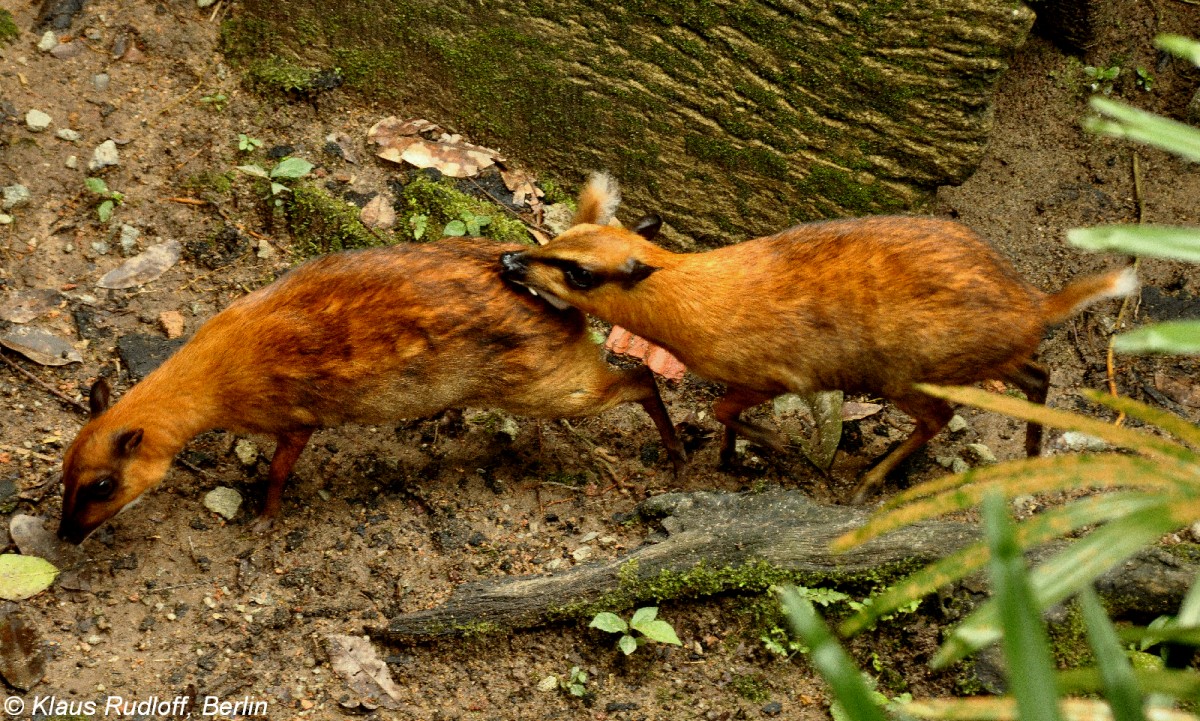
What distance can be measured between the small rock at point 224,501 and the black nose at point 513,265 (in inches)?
70.6

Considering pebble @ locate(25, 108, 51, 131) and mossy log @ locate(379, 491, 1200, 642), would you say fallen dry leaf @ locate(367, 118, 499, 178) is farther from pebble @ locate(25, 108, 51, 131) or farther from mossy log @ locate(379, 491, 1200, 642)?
mossy log @ locate(379, 491, 1200, 642)

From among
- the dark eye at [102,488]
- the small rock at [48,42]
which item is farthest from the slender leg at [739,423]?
the small rock at [48,42]

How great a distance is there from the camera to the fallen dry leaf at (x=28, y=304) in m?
5.75

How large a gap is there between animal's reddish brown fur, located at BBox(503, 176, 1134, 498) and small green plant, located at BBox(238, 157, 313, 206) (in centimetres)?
184

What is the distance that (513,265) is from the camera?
5297 millimetres

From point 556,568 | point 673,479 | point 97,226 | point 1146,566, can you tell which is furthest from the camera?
point 97,226

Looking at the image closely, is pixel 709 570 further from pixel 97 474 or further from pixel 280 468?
pixel 97 474

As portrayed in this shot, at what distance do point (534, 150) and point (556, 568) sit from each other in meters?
2.76

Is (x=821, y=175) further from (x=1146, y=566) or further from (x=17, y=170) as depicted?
(x=17, y=170)

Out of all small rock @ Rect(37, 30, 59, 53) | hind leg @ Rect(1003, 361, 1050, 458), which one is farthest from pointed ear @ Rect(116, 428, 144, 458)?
hind leg @ Rect(1003, 361, 1050, 458)

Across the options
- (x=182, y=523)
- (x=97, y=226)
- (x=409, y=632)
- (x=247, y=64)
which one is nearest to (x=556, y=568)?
(x=409, y=632)

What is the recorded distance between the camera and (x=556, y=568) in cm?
512

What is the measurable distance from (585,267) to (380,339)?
3.44 feet

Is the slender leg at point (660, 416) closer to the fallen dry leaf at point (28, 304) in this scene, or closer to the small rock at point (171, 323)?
the small rock at point (171, 323)
